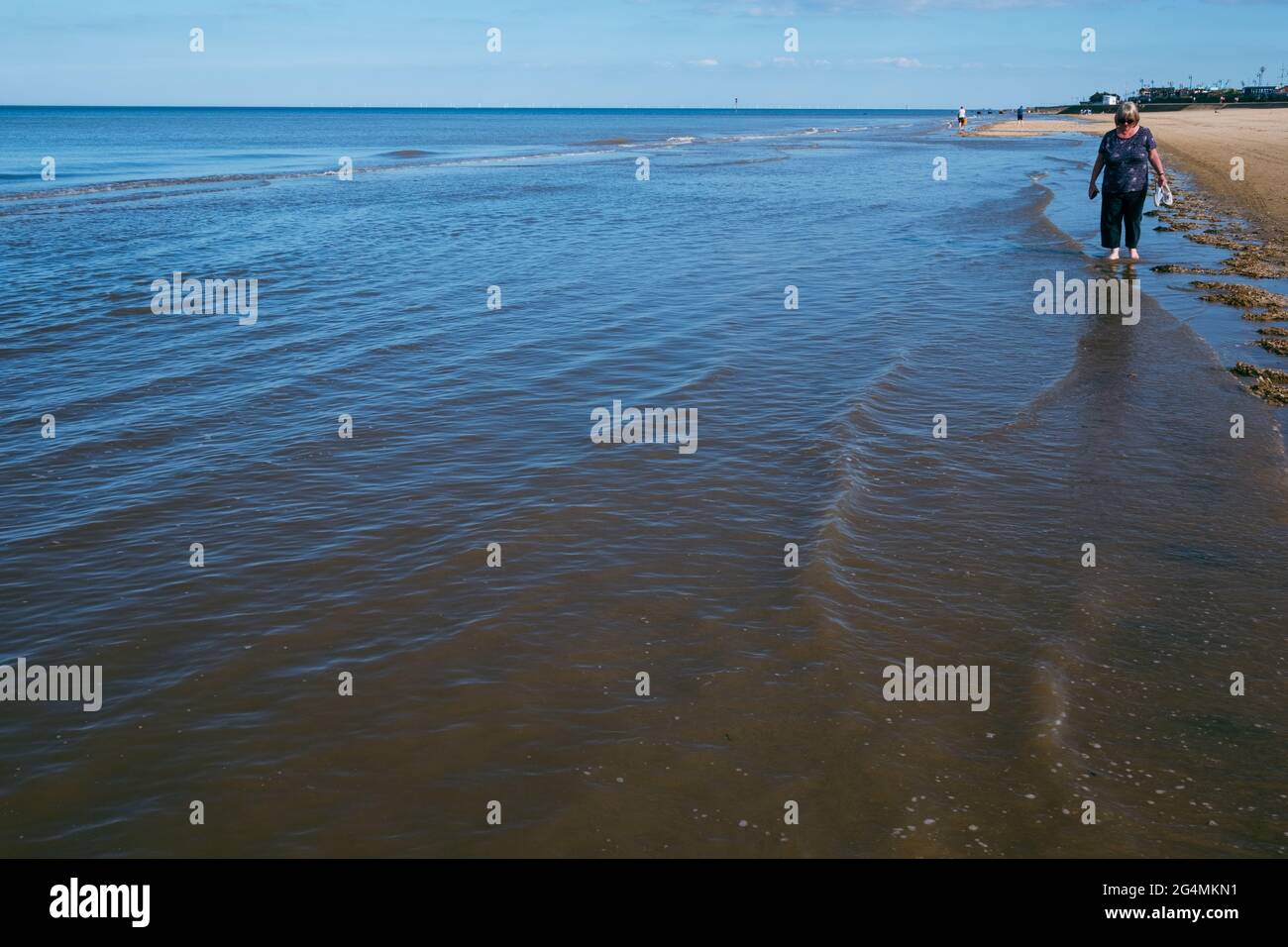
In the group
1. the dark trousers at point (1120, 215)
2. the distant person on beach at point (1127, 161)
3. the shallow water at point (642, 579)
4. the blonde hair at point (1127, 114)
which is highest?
the blonde hair at point (1127, 114)

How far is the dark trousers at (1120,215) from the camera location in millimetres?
15594

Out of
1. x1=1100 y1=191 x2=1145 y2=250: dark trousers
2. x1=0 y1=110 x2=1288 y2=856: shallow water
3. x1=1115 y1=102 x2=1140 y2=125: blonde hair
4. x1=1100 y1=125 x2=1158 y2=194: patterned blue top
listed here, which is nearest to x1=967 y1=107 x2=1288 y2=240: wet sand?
x1=1100 y1=191 x2=1145 y2=250: dark trousers

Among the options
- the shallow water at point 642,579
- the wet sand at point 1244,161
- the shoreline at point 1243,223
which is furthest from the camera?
the wet sand at point 1244,161

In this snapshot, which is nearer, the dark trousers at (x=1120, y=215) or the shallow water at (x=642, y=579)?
the shallow water at (x=642, y=579)

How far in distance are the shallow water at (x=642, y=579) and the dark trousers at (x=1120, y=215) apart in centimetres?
210

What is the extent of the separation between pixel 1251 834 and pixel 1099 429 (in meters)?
5.41

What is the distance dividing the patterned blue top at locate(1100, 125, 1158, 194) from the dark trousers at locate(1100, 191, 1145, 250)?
0.27m

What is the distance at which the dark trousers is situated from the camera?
51.2ft

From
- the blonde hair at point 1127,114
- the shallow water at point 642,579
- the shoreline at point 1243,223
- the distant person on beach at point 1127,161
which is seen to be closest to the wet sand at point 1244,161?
the shoreline at point 1243,223

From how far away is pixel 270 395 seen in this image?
10.2 meters

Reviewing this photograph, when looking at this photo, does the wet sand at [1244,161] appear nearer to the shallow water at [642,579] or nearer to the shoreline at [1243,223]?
the shoreline at [1243,223]
